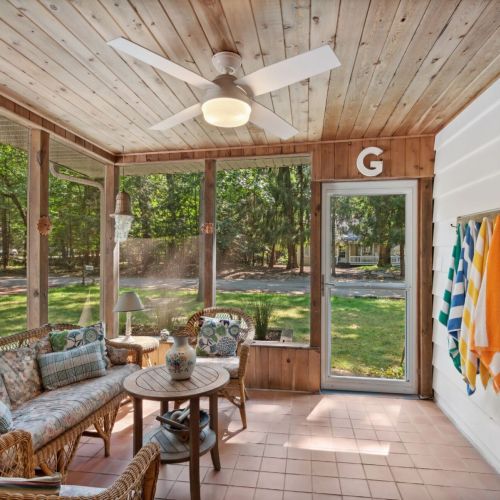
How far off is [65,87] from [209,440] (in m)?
2.57

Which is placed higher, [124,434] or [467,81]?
[467,81]

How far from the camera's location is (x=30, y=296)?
116 inches

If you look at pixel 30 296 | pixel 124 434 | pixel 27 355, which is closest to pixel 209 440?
pixel 124 434

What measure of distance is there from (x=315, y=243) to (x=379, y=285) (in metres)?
0.79

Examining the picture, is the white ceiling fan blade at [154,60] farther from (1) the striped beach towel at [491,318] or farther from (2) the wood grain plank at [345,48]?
(1) the striped beach towel at [491,318]

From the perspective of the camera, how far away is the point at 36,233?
294 centimetres

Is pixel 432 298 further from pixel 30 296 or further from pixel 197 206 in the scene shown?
pixel 30 296

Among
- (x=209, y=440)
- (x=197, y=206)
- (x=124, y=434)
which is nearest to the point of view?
(x=209, y=440)

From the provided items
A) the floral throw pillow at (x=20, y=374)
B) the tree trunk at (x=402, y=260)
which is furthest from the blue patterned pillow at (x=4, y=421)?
the tree trunk at (x=402, y=260)

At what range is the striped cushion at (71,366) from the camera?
2477 mm

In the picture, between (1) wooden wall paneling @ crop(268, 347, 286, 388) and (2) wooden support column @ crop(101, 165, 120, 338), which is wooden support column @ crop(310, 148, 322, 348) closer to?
(1) wooden wall paneling @ crop(268, 347, 286, 388)

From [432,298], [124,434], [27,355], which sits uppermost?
[432,298]

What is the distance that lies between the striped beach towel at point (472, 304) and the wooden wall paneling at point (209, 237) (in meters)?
2.43

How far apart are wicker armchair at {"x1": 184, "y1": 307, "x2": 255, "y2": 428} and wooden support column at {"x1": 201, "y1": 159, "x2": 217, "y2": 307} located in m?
0.25
